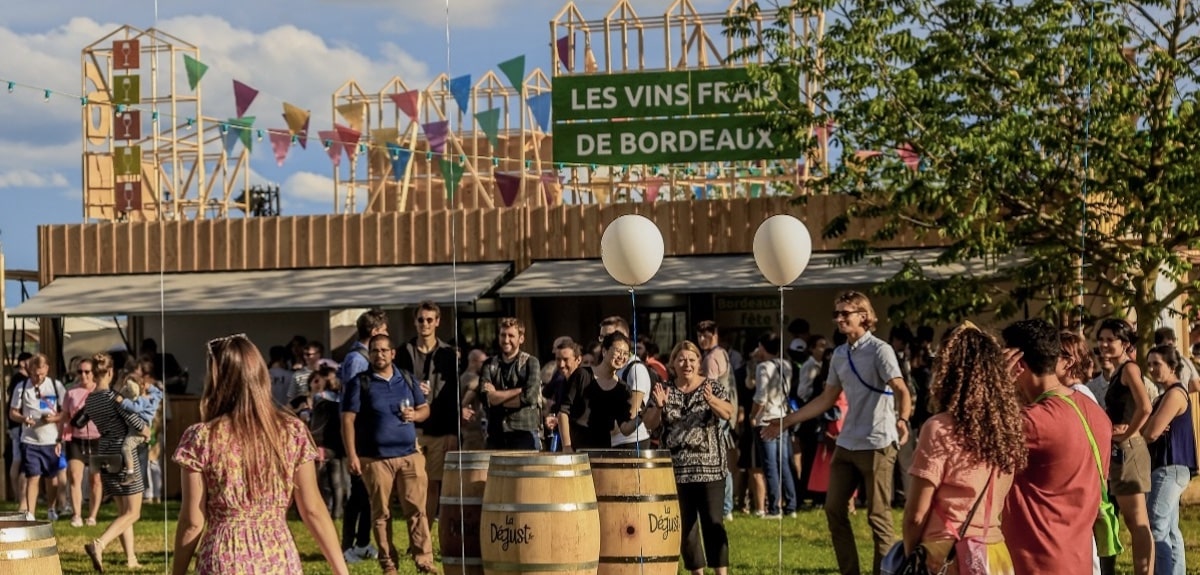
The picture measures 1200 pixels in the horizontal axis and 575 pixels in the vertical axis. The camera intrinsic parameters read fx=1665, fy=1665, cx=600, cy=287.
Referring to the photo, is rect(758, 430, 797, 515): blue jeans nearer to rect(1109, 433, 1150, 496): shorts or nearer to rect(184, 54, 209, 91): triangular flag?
rect(1109, 433, 1150, 496): shorts

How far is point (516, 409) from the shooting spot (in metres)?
10.7

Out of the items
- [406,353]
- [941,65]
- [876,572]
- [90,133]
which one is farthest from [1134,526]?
[90,133]

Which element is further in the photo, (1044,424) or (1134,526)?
(1134,526)

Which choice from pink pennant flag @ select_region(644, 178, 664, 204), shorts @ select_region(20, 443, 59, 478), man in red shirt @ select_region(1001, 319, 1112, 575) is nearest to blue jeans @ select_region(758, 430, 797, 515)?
shorts @ select_region(20, 443, 59, 478)

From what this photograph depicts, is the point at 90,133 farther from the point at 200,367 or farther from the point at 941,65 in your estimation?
the point at 941,65

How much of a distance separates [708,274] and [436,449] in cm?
717

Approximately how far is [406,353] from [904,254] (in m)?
7.82

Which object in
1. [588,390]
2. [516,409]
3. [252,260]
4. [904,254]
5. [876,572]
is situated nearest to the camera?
[876,572]

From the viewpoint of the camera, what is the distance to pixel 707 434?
911cm

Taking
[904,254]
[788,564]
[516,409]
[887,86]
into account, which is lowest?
[788,564]

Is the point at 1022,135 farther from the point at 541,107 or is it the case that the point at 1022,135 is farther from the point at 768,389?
the point at 541,107

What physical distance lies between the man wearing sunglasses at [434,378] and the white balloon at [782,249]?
79.2 inches

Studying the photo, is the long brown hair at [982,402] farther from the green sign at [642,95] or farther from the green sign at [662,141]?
the green sign at [642,95]

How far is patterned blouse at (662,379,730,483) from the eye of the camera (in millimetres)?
9094
